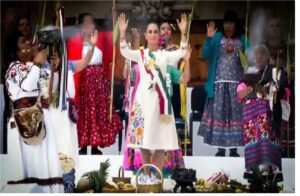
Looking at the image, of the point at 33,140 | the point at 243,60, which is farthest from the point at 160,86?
the point at 33,140

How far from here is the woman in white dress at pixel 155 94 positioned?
5.09 meters

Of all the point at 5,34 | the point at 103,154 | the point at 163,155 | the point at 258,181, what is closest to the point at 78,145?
the point at 103,154

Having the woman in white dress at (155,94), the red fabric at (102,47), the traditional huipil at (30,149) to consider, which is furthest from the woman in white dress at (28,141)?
the woman in white dress at (155,94)

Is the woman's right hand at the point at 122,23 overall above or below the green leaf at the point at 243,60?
above

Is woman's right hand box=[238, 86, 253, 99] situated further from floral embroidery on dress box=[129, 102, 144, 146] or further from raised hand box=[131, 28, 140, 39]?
raised hand box=[131, 28, 140, 39]

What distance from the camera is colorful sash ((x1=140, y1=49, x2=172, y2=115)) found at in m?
5.09

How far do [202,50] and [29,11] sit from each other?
1.38m

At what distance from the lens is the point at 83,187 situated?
5082mm

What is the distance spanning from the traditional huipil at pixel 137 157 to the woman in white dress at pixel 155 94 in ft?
0.11

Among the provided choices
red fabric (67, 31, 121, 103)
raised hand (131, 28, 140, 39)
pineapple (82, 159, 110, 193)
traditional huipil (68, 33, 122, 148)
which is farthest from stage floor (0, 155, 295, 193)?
raised hand (131, 28, 140, 39)

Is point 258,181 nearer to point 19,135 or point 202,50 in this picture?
point 202,50

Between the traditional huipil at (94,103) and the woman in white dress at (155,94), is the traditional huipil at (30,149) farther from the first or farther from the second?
the woman in white dress at (155,94)

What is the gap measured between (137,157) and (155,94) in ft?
1.68

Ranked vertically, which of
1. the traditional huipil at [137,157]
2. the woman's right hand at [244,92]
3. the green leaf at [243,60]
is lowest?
the traditional huipil at [137,157]
